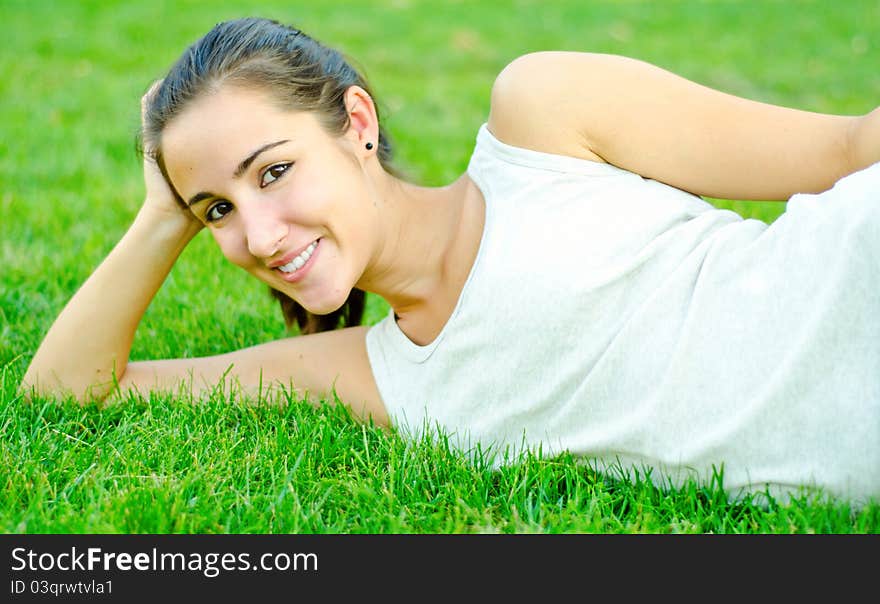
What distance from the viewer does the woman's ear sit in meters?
2.71

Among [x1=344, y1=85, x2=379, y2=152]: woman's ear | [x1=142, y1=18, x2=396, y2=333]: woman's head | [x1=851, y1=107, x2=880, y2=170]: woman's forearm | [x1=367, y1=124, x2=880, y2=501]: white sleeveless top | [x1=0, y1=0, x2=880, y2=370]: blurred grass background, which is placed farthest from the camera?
[x1=0, y1=0, x2=880, y2=370]: blurred grass background

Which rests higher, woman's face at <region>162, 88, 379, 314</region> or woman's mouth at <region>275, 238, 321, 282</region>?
woman's face at <region>162, 88, 379, 314</region>

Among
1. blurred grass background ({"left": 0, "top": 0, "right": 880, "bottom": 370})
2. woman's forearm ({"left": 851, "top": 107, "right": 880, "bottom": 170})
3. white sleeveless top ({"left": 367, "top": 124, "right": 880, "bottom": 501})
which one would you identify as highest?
blurred grass background ({"left": 0, "top": 0, "right": 880, "bottom": 370})

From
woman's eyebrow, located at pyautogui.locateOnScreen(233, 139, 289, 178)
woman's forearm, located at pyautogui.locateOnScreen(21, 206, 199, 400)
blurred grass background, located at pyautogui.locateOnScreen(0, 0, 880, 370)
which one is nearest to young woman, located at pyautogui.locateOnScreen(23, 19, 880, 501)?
woman's eyebrow, located at pyautogui.locateOnScreen(233, 139, 289, 178)

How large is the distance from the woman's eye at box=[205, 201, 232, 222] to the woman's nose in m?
0.14

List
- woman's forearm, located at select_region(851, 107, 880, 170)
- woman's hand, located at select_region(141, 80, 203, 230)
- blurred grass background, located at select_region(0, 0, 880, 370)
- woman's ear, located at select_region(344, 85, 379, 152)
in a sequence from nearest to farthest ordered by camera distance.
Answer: woman's forearm, located at select_region(851, 107, 880, 170), woman's ear, located at select_region(344, 85, 379, 152), woman's hand, located at select_region(141, 80, 203, 230), blurred grass background, located at select_region(0, 0, 880, 370)

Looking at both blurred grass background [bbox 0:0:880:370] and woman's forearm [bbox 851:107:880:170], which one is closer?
woman's forearm [bbox 851:107:880:170]

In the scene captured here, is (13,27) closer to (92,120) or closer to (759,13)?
(92,120)

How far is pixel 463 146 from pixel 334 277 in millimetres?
3480

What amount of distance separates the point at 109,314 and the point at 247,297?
907 millimetres

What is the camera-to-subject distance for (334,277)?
253cm

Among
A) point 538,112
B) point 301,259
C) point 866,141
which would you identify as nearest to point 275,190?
point 301,259

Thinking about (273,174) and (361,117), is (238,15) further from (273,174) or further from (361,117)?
(273,174)

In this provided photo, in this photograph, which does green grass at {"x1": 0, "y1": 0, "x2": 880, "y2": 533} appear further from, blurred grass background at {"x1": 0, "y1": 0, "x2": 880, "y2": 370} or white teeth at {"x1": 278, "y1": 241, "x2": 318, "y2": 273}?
white teeth at {"x1": 278, "y1": 241, "x2": 318, "y2": 273}
